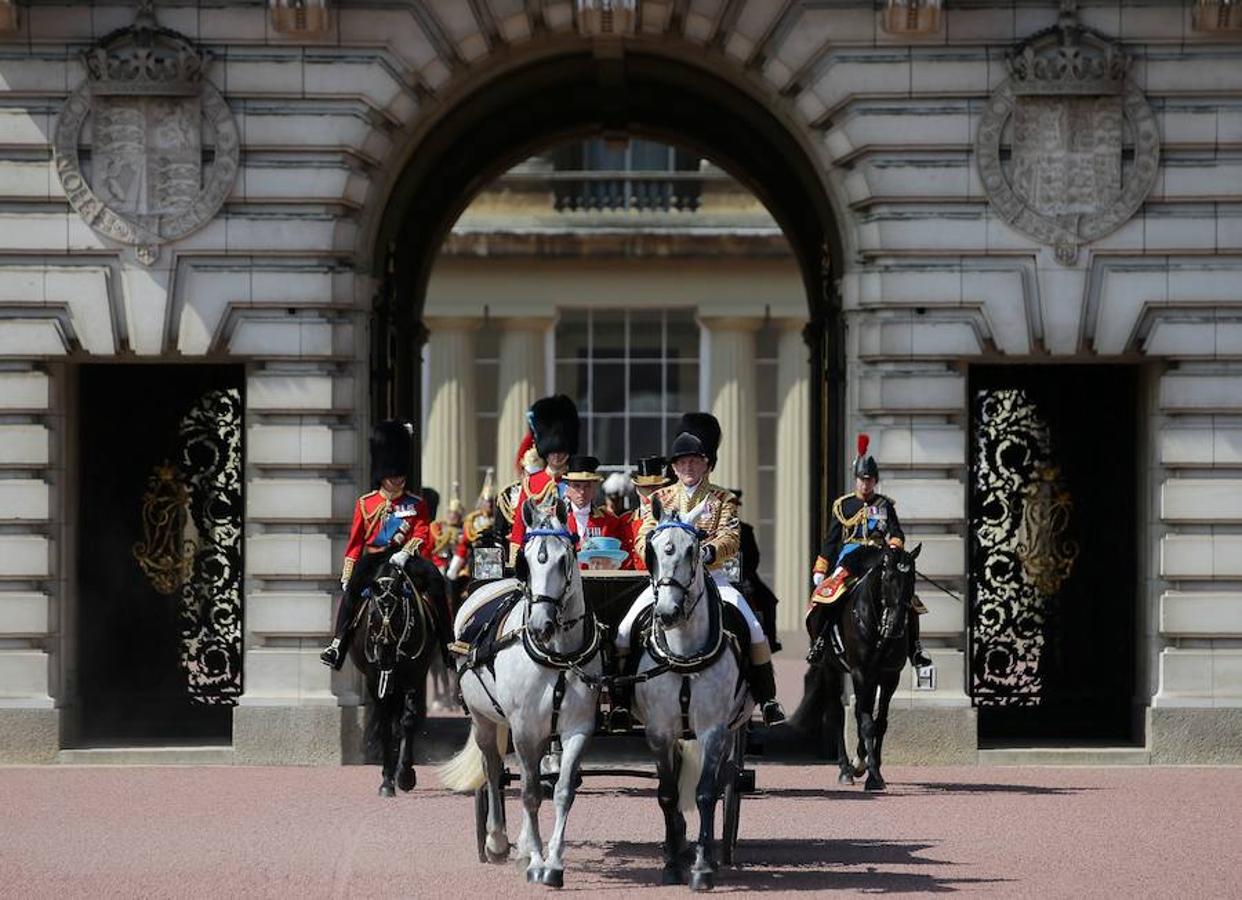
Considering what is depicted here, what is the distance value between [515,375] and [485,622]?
24171mm

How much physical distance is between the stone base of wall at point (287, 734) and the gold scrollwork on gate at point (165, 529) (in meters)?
1.64

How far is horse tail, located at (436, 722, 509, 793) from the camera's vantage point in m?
15.5

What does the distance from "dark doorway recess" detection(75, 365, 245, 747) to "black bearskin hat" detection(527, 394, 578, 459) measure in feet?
19.5

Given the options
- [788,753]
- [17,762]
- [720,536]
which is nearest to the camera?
[720,536]

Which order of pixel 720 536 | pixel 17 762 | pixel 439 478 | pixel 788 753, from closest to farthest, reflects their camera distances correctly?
pixel 720 536, pixel 17 762, pixel 788 753, pixel 439 478

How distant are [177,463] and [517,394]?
17425mm

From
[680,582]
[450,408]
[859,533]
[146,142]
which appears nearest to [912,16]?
[859,533]

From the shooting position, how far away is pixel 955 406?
2153 cm

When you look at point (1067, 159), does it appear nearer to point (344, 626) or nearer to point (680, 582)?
point (344, 626)

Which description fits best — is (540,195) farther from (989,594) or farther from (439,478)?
(989,594)

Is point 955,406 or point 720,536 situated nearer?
point 720,536

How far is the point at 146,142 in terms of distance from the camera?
842 inches

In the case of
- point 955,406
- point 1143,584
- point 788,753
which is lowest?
point 788,753

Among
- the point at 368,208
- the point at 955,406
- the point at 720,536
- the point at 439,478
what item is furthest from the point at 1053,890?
the point at 439,478
